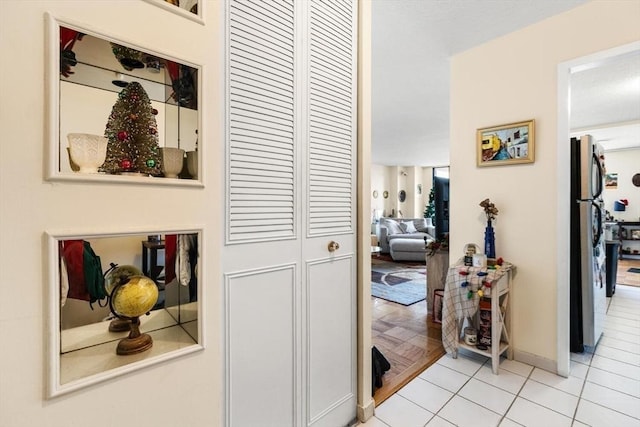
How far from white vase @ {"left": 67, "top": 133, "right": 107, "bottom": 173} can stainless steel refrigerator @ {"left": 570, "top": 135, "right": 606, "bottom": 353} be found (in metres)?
2.97

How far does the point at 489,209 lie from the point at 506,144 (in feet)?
1.72

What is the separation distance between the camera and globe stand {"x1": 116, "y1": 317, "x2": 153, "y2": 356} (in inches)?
37.2

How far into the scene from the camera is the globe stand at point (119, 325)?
106 cm

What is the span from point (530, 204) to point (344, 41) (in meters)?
1.81

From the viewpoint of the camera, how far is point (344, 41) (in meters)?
1.56

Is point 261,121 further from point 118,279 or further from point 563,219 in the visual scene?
point 563,219

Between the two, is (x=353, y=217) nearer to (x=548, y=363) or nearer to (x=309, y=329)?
(x=309, y=329)

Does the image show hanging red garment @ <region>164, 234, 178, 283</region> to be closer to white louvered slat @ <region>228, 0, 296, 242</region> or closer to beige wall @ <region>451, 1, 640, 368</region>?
white louvered slat @ <region>228, 0, 296, 242</region>

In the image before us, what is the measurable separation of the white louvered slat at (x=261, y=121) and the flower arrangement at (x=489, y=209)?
175 cm

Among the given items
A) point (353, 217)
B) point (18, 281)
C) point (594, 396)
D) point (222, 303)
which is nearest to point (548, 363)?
point (594, 396)

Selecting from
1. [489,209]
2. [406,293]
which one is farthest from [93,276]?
[406,293]

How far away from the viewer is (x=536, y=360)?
221 centimetres

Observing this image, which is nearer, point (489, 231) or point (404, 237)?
point (489, 231)

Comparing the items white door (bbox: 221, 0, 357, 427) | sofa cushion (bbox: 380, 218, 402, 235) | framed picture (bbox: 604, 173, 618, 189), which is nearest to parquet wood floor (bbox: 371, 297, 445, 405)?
white door (bbox: 221, 0, 357, 427)
